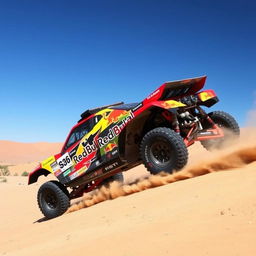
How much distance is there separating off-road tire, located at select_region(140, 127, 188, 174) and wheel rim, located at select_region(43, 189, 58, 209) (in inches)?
119

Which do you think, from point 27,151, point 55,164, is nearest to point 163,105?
point 55,164

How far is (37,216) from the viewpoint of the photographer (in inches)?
411

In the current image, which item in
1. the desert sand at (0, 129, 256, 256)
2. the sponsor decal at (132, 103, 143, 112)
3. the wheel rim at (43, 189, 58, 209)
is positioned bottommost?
the desert sand at (0, 129, 256, 256)

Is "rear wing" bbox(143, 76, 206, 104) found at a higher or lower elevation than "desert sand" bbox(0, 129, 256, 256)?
higher

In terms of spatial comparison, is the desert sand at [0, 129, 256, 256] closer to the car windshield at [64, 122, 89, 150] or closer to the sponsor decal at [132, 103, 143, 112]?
the sponsor decal at [132, 103, 143, 112]

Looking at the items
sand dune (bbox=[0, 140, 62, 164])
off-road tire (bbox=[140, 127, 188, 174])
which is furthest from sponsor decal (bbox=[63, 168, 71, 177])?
sand dune (bbox=[0, 140, 62, 164])

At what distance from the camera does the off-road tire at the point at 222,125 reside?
7914 mm

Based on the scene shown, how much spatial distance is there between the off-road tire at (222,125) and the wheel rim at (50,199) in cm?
375

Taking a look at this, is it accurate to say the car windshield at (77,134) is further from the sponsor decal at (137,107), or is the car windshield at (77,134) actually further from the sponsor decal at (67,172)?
the sponsor decal at (137,107)

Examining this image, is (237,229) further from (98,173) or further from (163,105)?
(98,173)

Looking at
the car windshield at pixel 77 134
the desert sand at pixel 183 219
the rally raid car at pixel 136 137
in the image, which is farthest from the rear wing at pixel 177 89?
the car windshield at pixel 77 134

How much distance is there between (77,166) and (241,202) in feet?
17.0

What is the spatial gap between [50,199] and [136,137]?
281cm

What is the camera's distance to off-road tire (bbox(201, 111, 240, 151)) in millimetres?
7914
